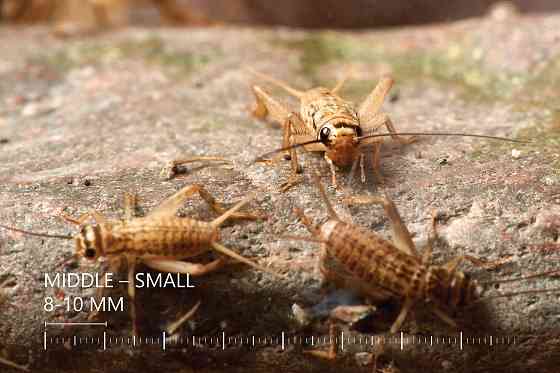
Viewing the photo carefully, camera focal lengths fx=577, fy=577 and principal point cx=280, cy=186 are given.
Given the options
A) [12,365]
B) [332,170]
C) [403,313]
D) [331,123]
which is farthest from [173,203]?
[403,313]

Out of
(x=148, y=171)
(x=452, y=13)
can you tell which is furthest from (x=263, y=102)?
(x=452, y=13)

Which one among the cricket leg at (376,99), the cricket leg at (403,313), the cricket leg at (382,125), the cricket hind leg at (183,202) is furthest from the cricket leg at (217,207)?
the cricket leg at (376,99)

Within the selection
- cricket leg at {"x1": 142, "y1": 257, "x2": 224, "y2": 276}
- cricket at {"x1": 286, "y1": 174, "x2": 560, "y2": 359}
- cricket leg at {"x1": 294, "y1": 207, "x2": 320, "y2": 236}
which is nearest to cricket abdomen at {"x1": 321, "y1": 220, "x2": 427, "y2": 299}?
cricket at {"x1": 286, "y1": 174, "x2": 560, "y2": 359}

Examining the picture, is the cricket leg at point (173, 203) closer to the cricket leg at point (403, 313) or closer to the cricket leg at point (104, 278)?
the cricket leg at point (104, 278)

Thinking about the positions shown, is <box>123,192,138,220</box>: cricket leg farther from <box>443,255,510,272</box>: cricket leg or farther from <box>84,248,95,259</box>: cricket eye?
<box>443,255,510,272</box>: cricket leg

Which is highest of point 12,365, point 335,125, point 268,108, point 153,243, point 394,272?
point 268,108

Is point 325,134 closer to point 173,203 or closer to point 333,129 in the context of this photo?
point 333,129
